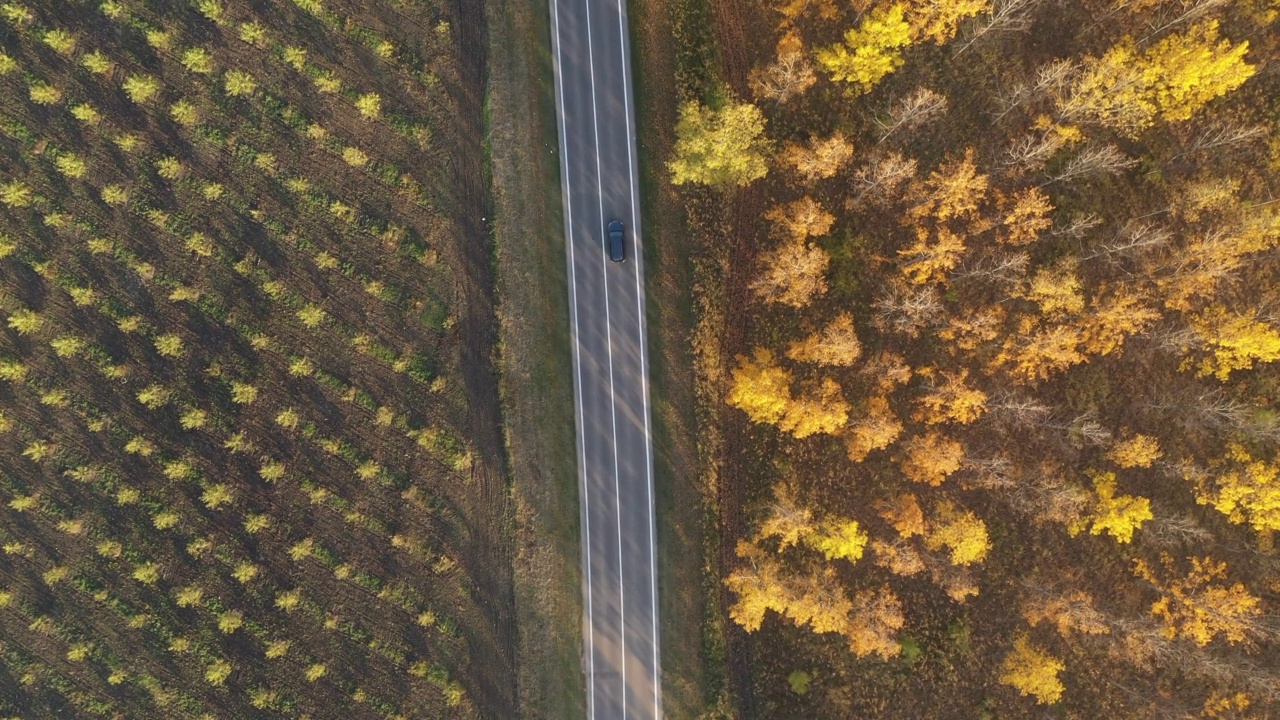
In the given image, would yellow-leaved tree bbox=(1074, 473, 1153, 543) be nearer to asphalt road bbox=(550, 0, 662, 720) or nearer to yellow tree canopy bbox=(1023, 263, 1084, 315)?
yellow tree canopy bbox=(1023, 263, 1084, 315)

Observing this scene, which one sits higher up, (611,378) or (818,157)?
(818,157)

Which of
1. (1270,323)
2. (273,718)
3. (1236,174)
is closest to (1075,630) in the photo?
(1270,323)

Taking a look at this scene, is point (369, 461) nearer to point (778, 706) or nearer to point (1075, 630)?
point (778, 706)

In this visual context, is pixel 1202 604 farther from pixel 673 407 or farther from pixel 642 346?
pixel 642 346

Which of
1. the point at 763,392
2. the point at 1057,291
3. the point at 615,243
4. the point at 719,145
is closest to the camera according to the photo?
the point at 719,145

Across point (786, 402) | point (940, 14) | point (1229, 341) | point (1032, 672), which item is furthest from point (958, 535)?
point (940, 14)

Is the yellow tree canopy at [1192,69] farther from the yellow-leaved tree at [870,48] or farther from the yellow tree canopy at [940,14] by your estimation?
the yellow-leaved tree at [870,48]

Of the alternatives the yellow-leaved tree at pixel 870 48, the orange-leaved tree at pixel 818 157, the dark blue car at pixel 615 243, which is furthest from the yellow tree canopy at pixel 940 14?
the dark blue car at pixel 615 243

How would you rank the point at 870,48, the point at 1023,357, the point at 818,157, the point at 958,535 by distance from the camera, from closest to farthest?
the point at 870,48
the point at 818,157
the point at 958,535
the point at 1023,357
